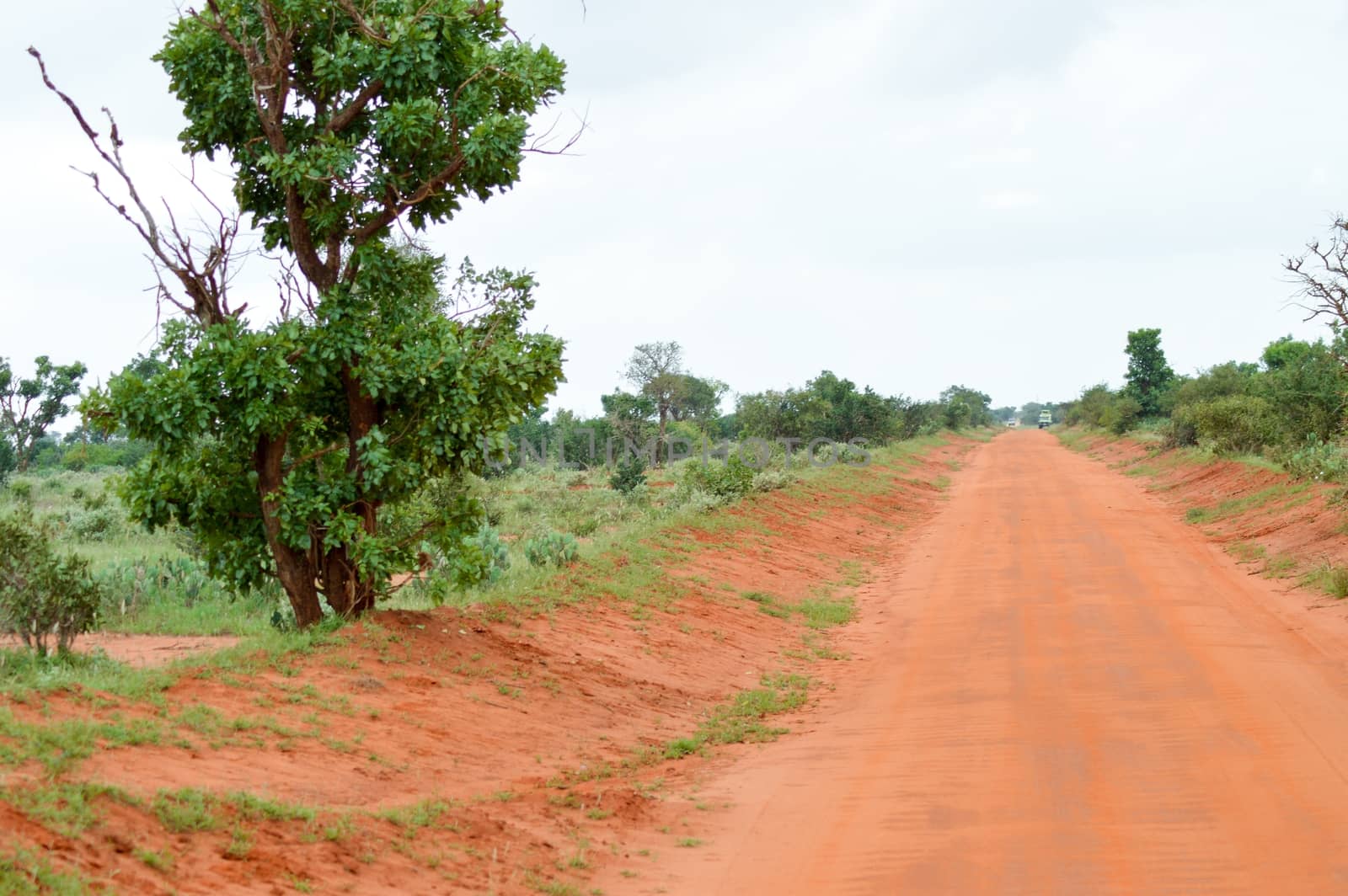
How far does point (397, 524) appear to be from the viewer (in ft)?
37.0

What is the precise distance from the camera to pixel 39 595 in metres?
9.31

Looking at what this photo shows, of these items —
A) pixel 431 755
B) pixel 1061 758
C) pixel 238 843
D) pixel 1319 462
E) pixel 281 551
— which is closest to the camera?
pixel 238 843

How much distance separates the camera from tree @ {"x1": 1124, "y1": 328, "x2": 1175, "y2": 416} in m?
64.8

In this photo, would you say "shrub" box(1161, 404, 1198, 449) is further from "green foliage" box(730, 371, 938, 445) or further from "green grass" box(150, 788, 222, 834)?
"green grass" box(150, 788, 222, 834)

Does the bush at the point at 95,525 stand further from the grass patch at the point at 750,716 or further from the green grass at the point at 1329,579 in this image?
the green grass at the point at 1329,579

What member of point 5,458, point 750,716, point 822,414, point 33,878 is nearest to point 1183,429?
point 822,414

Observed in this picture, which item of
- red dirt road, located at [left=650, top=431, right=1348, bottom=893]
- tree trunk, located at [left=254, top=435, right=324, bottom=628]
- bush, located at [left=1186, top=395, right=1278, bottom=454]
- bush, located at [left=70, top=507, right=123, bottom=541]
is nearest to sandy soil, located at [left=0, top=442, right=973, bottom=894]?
tree trunk, located at [left=254, top=435, right=324, bottom=628]

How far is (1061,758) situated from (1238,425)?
28.4 m

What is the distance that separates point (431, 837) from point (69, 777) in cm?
180

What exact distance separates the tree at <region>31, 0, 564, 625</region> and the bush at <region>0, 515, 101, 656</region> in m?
0.79

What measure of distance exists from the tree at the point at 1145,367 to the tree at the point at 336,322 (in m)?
58.6

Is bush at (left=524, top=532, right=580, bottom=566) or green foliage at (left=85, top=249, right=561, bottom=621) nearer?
green foliage at (left=85, top=249, right=561, bottom=621)

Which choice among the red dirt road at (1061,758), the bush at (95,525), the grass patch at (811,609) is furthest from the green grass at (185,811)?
the bush at (95,525)

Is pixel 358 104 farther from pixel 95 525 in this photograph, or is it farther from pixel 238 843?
pixel 95 525
